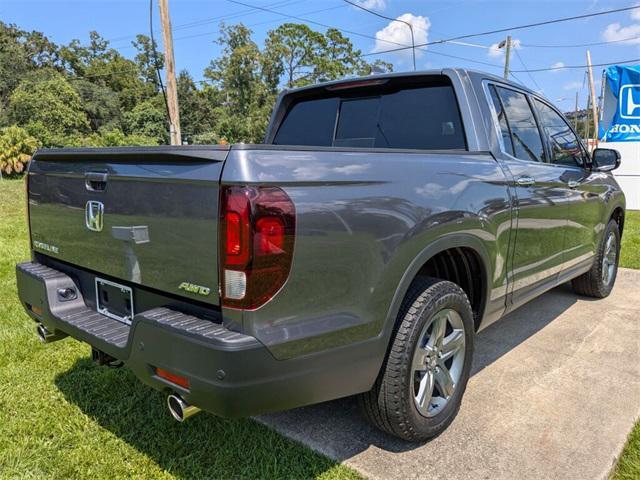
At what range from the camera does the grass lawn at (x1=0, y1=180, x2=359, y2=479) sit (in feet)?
7.52

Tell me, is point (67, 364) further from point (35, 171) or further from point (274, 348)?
point (274, 348)

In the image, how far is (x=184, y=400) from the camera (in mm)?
1851

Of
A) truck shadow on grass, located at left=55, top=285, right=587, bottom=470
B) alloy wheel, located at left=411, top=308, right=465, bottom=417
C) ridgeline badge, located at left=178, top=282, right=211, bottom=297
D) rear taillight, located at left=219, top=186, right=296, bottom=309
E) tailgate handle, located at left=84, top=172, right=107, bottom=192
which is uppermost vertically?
tailgate handle, located at left=84, top=172, right=107, bottom=192

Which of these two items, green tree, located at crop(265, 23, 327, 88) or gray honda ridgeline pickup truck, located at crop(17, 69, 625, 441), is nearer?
gray honda ridgeline pickup truck, located at crop(17, 69, 625, 441)

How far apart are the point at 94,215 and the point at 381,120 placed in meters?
1.92

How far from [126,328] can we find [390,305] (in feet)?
3.84

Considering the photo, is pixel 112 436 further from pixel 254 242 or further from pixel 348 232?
pixel 348 232

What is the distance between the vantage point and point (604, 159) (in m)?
4.35

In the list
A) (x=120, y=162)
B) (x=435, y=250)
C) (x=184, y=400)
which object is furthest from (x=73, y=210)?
(x=435, y=250)

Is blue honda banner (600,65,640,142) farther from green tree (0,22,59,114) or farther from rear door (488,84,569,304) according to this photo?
green tree (0,22,59,114)

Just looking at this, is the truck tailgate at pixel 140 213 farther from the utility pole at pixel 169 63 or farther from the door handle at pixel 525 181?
the utility pole at pixel 169 63

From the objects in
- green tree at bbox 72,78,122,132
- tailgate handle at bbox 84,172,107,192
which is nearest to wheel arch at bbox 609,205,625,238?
tailgate handle at bbox 84,172,107,192

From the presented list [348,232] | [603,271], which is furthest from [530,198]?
[603,271]

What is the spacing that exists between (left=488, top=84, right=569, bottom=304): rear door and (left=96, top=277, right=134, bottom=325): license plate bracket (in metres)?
Answer: 2.19
